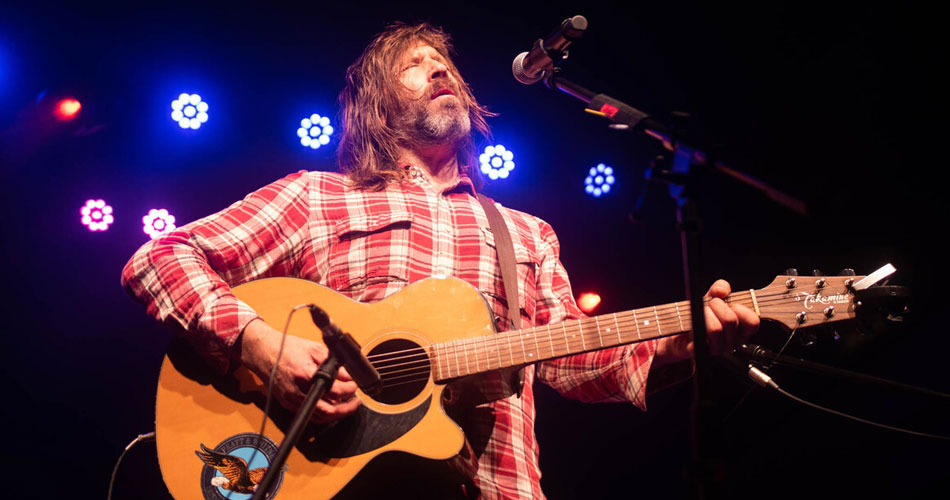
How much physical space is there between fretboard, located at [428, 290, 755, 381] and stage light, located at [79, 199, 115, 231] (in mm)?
3825

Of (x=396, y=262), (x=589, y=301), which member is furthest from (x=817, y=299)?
(x=589, y=301)

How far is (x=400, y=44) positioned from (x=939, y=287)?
4.24m

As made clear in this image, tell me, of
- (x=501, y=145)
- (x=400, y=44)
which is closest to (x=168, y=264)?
(x=400, y=44)

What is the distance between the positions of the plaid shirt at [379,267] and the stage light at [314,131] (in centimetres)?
228

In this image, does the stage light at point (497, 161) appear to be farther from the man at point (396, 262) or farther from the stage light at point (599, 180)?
the man at point (396, 262)

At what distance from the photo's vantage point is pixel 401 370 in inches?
85.2

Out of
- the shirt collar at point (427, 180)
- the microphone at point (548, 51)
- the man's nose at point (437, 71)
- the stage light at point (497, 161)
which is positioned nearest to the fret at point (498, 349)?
the microphone at point (548, 51)

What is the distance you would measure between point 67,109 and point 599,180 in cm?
495

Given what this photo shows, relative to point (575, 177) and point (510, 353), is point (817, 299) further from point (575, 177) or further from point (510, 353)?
point (575, 177)

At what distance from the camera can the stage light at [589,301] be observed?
226 inches

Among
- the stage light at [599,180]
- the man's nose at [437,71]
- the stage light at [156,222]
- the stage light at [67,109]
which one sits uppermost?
the stage light at [67,109]

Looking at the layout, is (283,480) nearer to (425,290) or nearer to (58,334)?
(425,290)

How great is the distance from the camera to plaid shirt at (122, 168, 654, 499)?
7.31 feet

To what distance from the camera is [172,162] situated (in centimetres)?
479
